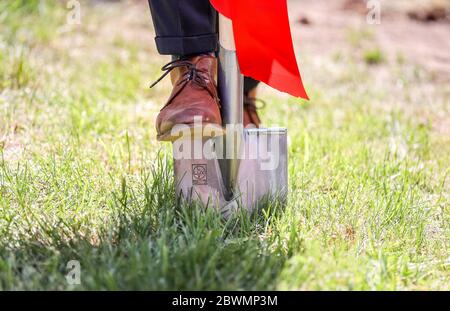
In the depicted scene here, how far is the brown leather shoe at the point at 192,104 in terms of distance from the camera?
161 centimetres

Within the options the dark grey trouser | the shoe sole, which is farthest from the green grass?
the dark grey trouser

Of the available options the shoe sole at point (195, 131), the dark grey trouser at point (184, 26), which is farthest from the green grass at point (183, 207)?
the dark grey trouser at point (184, 26)

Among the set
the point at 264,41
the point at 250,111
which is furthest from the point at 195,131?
the point at 250,111

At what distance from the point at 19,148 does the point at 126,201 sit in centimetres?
60

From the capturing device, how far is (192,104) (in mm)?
1650

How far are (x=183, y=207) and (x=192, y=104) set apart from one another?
0.86 feet

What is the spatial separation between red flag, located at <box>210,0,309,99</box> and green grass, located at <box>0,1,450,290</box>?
1.14 feet

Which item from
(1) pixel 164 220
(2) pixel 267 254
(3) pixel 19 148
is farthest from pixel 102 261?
(3) pixel 19 148

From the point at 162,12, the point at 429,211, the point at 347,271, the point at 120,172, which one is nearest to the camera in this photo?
the point at 347,271

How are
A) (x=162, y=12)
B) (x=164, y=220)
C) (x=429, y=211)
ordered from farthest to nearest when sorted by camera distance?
(x=429, y=211) → (x=162, y=12) → (x=164, y=220)

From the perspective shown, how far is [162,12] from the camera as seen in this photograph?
169 cm

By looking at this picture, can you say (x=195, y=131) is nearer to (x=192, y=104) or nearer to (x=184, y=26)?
(x=192, y=104)

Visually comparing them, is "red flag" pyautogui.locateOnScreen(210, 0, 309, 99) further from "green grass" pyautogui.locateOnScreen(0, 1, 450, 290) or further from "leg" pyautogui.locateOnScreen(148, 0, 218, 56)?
"green grass" pyautogui.locateOnScreen(0, 1, 450, 290)
